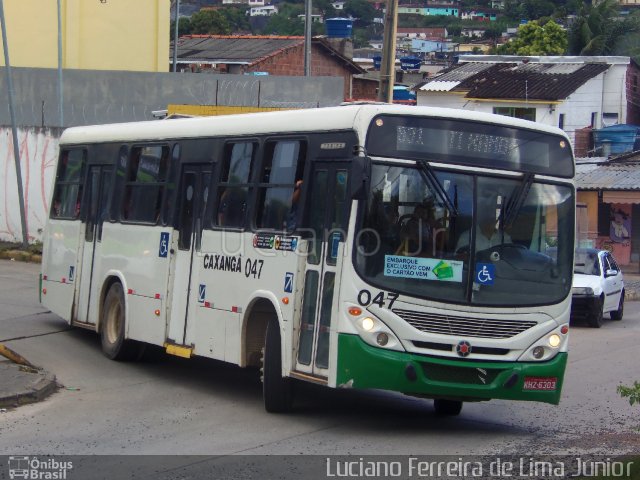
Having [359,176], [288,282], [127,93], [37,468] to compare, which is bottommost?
[37,468]

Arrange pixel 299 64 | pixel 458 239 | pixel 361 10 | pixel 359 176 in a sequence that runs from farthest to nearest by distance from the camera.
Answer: pixel 361 10, pixel 299 64, pixel 458 239, pixel 359 176

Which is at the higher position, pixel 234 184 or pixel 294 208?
pixel 234 184

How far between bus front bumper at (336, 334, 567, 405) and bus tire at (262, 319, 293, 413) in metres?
1.17

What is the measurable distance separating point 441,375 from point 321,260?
1.52m

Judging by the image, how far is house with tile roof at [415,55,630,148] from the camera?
46344 millimetres

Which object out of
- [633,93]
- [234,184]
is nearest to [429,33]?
[633,93]

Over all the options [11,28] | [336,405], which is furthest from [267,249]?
[11,28]

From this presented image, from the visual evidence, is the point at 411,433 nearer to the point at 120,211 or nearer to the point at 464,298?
the point at 464,298

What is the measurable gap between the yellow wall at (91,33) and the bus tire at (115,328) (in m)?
25.3

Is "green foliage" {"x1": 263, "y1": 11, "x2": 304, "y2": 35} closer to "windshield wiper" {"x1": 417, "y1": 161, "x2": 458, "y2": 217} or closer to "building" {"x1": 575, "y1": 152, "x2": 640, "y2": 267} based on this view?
"building" {"x1": 575, "y1": 152, "x2": 640, "y2": 267}

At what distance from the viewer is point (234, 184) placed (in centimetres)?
1198

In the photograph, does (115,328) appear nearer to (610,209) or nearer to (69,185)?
(69,185)

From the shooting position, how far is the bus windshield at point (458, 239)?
9945 mm

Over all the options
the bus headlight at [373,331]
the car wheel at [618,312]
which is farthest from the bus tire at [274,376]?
A: the car wheel at [618,312]
